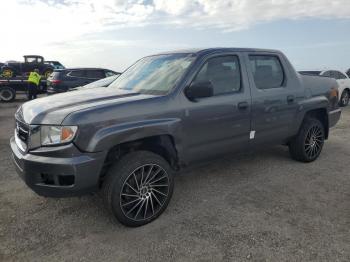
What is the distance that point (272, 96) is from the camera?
4.59 meters

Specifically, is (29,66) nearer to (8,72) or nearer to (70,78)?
(8,72)

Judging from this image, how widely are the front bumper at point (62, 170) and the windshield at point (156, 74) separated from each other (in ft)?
3.83

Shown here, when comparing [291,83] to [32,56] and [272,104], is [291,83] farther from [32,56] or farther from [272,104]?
[32,56]

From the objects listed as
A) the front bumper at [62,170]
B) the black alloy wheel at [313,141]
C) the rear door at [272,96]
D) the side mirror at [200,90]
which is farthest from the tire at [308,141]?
the front bumper at [62,170]

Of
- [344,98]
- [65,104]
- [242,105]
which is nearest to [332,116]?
[242,105]

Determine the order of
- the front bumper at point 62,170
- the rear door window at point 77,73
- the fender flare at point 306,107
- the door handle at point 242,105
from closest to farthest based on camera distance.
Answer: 1. the front bumper at point 62,170
2. the door handle at point 242,105
3. the fender flare at point 306,107
4. the rear door window at point 77,73

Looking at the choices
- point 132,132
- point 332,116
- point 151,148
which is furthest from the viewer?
point 332,116

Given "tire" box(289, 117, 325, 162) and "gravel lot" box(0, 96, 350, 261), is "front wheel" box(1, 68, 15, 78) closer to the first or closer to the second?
"gravel lot" box(0, 96, 350, 261)

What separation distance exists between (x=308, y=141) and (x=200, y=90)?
9.09 feet

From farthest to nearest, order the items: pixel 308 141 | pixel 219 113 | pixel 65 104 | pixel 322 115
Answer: pixel 322 115, pixel 308 141, pixel 219 113, pixel 65 104

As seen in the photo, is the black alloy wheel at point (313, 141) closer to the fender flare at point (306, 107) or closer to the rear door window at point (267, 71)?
the fender flare at point (306, 107)

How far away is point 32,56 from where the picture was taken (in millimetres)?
24203

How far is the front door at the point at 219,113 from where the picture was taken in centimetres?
375

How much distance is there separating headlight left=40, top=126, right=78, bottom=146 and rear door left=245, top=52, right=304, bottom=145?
2.48 metres
